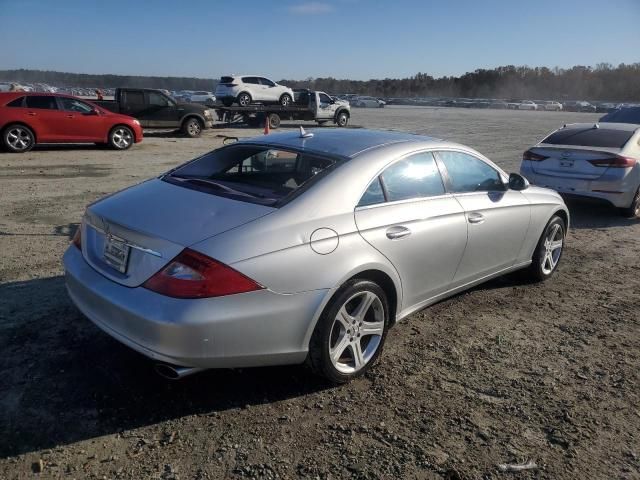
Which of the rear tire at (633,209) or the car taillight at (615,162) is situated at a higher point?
the car taillight at (615,162)

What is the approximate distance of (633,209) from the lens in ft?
27.8

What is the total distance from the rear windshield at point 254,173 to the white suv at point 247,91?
24011 mm

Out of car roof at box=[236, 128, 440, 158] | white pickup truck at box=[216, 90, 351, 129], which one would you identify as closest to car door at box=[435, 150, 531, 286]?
car roof at box=[236, 128, 440, 158]

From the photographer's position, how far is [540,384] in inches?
138

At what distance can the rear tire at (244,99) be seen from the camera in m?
27.2

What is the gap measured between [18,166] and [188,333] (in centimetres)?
1085

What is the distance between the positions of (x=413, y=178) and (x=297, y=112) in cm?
2413

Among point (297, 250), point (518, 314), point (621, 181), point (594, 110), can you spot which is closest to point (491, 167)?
point (518, 314)

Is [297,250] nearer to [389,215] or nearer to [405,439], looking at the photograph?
[389,215]

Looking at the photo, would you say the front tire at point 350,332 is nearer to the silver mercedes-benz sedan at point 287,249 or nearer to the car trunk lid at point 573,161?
the silver mercedes-benz sedan at point 287,249

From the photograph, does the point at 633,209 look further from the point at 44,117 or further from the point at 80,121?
the point at 44,117

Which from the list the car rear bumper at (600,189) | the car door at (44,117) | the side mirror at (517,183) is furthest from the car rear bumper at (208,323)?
the car door at (44,117)

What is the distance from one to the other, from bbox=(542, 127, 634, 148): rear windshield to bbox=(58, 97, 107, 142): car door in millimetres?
11404

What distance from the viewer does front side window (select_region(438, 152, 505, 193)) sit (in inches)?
168
